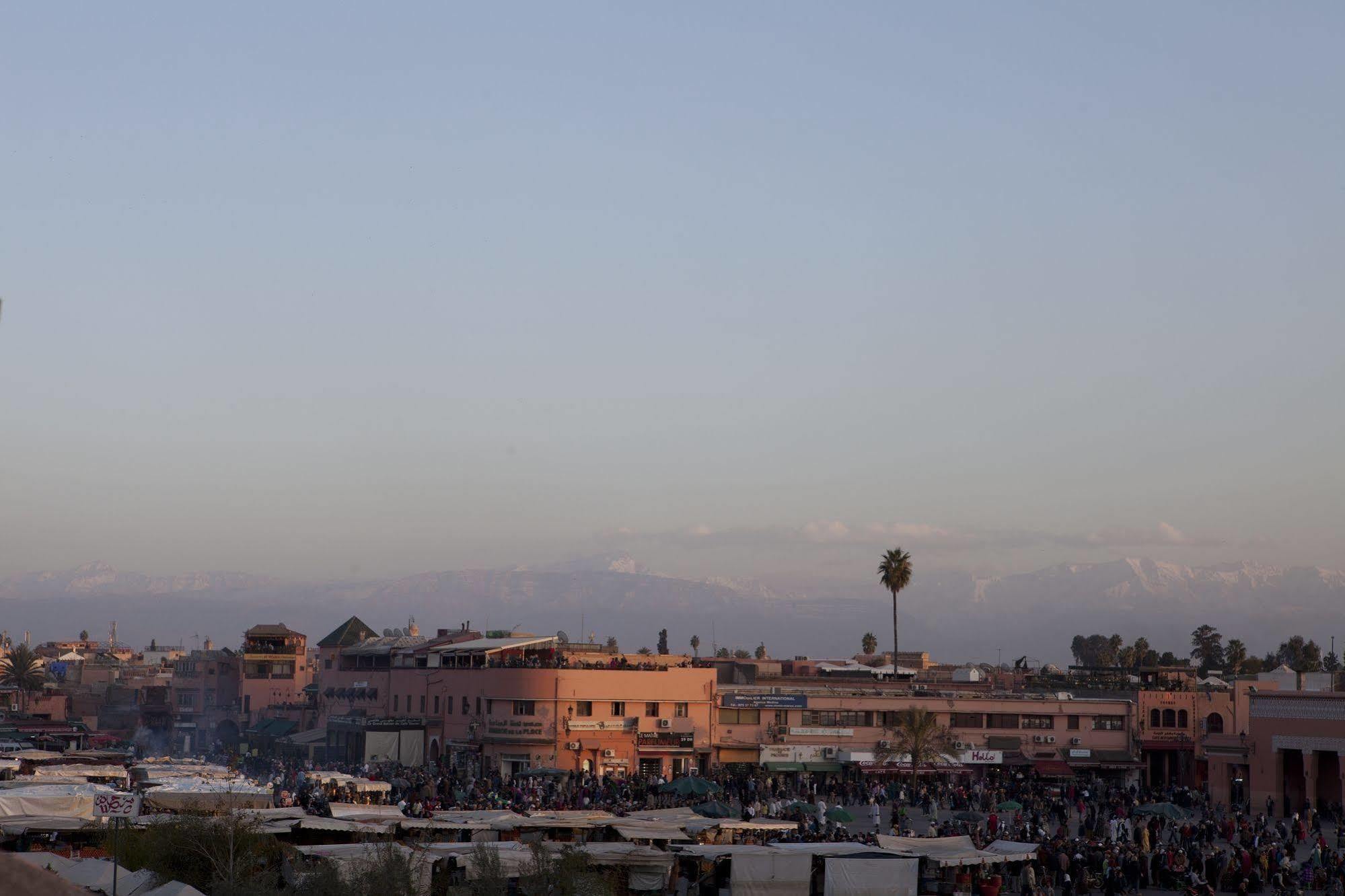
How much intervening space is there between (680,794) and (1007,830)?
43.6 feet

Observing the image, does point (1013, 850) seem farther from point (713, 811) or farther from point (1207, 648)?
point (1207, 648)

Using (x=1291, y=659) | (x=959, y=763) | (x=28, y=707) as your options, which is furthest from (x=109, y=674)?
(x=1291, y=659)

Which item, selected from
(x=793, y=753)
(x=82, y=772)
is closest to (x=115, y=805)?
(x=82, y=772)

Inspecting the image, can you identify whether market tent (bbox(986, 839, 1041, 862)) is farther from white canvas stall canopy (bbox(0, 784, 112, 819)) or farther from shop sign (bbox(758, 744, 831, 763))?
shop sign (bbox(758, 744, 831, 763))

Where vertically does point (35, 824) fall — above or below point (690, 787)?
above

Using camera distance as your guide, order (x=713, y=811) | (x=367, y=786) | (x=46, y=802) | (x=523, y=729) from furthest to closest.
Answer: (x=523, y=729) → (x=367, y=786) → (x=713, y=811) → (x=46, y=802)

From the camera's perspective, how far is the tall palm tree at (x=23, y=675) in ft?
332

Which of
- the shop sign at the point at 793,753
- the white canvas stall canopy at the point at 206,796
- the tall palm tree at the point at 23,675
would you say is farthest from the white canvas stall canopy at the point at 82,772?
the tall palm tree at the point at 23,675

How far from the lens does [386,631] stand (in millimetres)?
109500

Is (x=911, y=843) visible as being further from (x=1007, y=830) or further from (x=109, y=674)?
(x=109, y=674)

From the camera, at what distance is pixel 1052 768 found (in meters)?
72.1

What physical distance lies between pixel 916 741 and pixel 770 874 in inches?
1400

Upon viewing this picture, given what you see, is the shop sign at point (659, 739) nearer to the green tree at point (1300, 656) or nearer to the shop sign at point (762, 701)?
the shop sign at point (762, 701)

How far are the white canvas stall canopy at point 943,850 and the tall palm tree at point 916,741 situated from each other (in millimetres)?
27956
